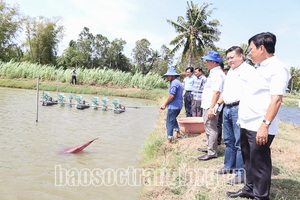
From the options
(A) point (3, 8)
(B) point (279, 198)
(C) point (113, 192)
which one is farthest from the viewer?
(A) point (3, 8)

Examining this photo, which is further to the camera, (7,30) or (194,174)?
(7,30)

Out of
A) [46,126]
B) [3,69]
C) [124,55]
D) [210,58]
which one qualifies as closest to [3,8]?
[3,69]

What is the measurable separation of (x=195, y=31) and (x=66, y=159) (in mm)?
20430

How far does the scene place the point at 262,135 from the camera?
7.93ft

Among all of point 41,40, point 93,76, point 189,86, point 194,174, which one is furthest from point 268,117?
Result: point 41,40

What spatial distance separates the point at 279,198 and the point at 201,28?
22262 millimetres

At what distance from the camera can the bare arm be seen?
238 cm

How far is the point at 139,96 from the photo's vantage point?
68.7 ft

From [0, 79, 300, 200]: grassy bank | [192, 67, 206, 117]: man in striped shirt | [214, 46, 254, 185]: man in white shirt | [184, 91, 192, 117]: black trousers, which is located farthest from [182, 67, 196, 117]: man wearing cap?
[214, 46, 254, 185]: man in white shirt

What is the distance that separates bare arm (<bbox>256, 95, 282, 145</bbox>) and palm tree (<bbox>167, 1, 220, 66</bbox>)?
2164 centimetres

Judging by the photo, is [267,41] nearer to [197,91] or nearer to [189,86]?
[197,91]

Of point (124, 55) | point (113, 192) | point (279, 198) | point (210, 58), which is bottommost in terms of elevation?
point (113, 192)

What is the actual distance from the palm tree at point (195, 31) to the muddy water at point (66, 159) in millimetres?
15693

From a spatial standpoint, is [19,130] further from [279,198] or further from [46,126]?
[279,198]
